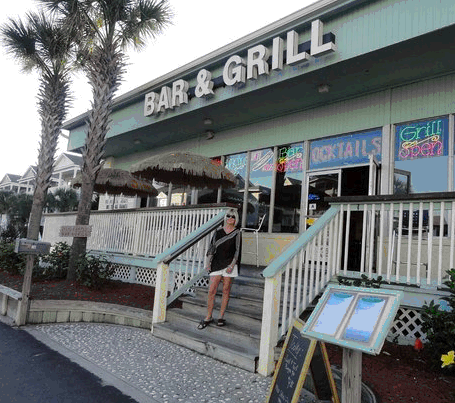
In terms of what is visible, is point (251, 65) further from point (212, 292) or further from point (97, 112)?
point (212, 292)

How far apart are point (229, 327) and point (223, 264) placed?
86 centimetres

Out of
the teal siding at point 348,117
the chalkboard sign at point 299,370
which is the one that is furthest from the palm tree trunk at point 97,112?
the chalkboard sign at point 299,370

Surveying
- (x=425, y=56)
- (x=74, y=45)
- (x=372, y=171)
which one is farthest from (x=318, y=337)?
(x=74, y=45)

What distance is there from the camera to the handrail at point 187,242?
5.95 metres

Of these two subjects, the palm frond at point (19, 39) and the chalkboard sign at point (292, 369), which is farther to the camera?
the palm frond at point (19, 39)

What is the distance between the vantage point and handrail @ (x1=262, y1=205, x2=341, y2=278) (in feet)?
14.2

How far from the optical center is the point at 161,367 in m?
4.39

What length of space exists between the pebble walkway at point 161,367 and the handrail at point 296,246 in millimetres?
1191

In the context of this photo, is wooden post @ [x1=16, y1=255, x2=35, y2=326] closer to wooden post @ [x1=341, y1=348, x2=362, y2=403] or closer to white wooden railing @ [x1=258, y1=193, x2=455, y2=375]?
white wooden railing @ [x1=258, y1=193, x2=455, y2=375]

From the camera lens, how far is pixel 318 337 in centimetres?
236

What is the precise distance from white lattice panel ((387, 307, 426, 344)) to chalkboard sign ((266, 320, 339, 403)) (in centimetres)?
234

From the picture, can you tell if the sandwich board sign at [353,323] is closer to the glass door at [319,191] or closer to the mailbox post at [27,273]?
the mailbox post at [27,273]

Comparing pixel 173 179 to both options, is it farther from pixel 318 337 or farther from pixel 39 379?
pixel 318 337

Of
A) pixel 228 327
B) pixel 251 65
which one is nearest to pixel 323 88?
pixel 251 65
